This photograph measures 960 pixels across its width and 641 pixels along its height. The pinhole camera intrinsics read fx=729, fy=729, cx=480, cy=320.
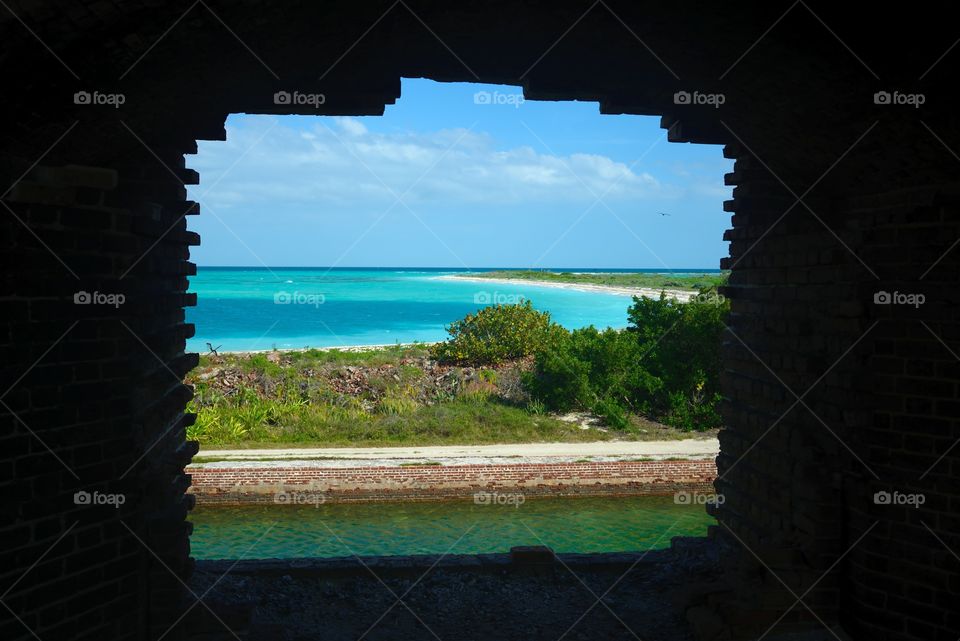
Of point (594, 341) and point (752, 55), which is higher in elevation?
point (752, 55)

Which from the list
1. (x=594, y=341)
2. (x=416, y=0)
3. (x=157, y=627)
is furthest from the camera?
(x=594, y=341)

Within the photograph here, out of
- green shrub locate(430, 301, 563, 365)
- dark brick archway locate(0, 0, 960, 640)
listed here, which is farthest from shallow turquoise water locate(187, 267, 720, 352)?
dark brick archway locate(0, 0, 960, 640)

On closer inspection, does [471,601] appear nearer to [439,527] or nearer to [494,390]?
[439,527]

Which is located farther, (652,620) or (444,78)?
(652,620)

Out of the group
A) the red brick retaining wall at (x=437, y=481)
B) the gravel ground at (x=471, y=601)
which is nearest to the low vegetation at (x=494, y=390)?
the red brick retaining wall at (x=437, y=481)

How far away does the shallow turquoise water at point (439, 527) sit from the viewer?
12398mm

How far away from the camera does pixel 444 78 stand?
17.6 ft

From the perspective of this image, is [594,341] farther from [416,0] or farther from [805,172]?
[416,0]

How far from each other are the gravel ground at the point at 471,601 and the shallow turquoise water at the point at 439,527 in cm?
364

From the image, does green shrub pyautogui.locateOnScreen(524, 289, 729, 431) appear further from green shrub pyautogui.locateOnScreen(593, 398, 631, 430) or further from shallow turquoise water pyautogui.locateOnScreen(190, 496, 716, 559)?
shallow turquoise water pyautogui.locateOnScreen(190, 496, 716, 559)

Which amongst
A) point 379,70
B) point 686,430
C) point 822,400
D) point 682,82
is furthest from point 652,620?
point 686,430

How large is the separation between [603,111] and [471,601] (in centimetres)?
536

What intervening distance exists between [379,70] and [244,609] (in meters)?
4.80

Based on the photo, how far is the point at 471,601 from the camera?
8039 mm
